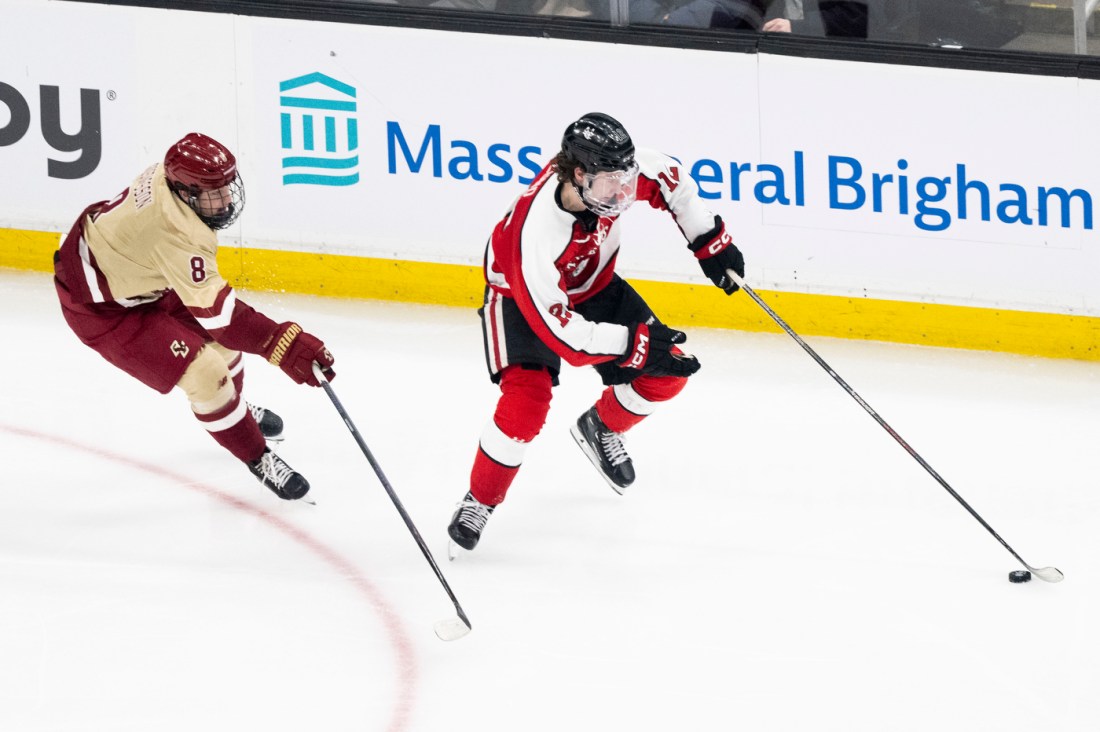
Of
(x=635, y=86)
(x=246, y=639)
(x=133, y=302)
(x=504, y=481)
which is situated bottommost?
(x=246, y=639)

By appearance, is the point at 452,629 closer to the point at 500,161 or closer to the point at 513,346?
the point at 513,346

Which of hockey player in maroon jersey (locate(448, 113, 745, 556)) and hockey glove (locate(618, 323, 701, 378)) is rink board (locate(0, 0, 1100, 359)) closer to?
hockey player in maroon jersey (locate(448, 113, 745, 556))

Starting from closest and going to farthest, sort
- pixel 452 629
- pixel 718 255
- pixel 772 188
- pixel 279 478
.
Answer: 1. pixel 452 629
2. pixel 718 255
3. pixel 279 478
4. pixel 772 188

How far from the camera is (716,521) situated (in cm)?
407

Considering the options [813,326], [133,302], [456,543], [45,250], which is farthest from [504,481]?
[45,250]

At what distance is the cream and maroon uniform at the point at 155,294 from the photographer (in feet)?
12.1

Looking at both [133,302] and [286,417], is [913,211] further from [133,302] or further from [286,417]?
[133,302]

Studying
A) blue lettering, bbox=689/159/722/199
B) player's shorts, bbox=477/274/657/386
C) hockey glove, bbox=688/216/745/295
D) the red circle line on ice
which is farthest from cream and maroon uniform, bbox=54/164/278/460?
blue lettering, bbox=689/159/722/199

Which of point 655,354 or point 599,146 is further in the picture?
point 655,354

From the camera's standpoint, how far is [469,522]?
3799mm

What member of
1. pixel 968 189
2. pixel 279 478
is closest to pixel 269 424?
pixel 279 478

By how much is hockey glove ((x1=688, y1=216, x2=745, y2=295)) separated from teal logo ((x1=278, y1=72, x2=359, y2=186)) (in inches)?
78.2

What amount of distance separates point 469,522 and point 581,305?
0.65 metres

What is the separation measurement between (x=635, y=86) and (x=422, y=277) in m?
1.07
